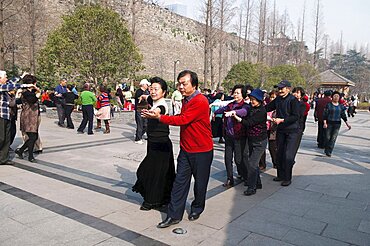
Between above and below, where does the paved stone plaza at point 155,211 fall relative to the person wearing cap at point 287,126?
below

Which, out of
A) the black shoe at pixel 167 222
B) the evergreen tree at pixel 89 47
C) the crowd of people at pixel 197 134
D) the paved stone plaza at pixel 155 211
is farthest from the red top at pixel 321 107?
the evergreen tree at pixel 89 47

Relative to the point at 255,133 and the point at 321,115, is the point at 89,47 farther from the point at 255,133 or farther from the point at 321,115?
the point at 255,133

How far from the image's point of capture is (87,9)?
44.7 ft

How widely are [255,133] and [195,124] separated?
1431 millimetres

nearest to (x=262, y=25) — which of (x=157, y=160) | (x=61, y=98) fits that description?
(x=61, y=98)

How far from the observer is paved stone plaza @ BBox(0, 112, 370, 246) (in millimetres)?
3297

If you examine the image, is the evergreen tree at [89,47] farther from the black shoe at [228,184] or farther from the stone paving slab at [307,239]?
the stone paving slab at [307,239]

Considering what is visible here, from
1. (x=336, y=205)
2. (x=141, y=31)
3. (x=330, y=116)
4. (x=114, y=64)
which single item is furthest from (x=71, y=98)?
(x=141, y=31)

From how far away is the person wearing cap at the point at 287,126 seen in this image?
5.00m

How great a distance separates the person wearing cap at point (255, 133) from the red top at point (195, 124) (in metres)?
1.09

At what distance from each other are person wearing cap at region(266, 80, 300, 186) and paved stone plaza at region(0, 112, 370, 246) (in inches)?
14.6

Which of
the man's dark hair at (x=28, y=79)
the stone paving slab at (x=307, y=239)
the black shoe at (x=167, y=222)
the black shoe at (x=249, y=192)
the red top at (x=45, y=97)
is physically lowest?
the stone paving slab at (x=307, y=239)

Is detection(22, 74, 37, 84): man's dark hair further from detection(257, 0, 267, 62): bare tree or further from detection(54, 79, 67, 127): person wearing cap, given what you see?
detection(257, 0, 267, 62): bare tree

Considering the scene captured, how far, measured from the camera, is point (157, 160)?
3.84m
